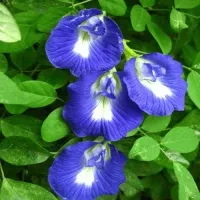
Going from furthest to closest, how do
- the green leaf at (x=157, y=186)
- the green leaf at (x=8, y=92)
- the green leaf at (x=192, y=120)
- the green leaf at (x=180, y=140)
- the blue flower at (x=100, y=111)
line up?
the green leaf at (x=157, y=186) < the green leaf at (x=192, y=120) < the green leaf at (x=180, y=140) < the blue flower at (x=100, y=111) < the green leaf at (x=8, y=92)

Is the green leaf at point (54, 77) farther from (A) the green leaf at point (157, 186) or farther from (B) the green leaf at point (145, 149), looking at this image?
(A) the green leaf at point (157, 186)

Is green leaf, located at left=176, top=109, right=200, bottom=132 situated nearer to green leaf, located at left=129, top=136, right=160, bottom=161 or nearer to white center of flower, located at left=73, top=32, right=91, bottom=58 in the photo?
green leaf, located at left=129, top=136, right=160, bottom=161

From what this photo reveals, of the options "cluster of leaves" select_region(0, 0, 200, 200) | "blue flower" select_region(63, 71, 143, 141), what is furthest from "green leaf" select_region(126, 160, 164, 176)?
"blue flower" select_region(63, 71, 143, 141)

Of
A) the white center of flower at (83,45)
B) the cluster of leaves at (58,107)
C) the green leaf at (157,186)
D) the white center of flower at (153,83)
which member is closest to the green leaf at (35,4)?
the cluster of leaves at (58,107)

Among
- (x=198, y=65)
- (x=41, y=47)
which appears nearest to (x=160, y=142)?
(x=198, y=65)

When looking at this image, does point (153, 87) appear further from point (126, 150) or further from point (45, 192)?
point (45, 192)

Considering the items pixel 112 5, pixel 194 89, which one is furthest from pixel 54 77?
pixel 194 89
